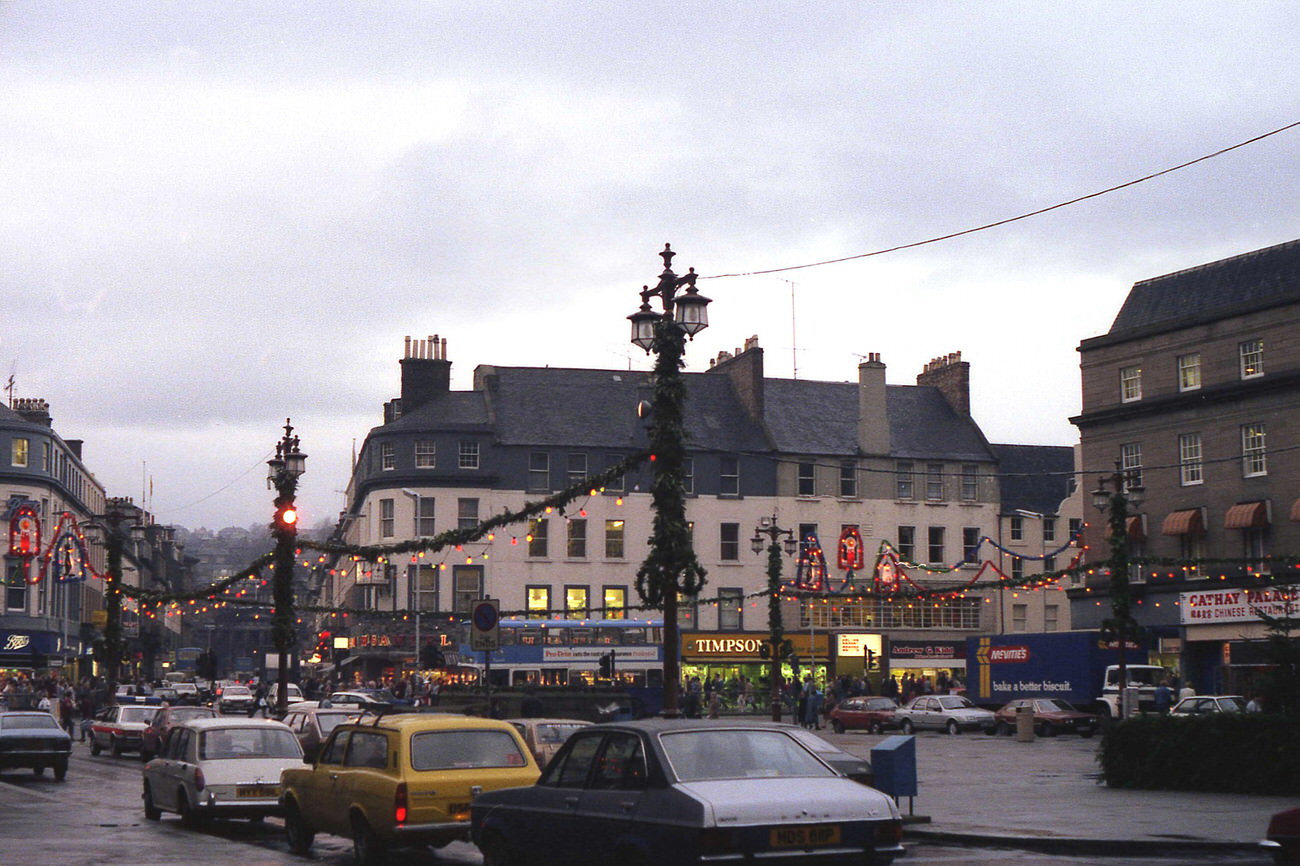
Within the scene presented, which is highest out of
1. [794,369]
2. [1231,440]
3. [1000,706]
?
[794,369]

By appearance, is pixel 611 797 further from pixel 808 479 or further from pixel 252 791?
pixel 808 479

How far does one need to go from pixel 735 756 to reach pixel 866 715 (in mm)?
45097

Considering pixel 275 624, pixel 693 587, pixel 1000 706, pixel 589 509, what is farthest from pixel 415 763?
pixel 589 509

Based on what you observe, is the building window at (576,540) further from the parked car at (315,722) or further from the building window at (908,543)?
the parked car at (315,722)

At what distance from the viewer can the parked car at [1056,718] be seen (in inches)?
1981

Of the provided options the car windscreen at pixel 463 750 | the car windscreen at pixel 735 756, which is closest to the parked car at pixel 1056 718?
the car windscreen at pixel 463 750

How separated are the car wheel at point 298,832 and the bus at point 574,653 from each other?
1720 inches

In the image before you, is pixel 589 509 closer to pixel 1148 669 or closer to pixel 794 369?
pixel 794 369

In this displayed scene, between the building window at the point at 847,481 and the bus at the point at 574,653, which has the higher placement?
the building window at the point at 847,481

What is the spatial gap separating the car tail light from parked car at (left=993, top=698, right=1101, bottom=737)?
37.5 meters

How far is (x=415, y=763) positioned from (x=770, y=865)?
6.27m

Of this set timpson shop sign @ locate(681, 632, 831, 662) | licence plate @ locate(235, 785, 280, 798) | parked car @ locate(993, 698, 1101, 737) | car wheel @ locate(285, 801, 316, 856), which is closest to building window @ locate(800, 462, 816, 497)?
timpson shop sign @ locate(681, 632, 831, 662)

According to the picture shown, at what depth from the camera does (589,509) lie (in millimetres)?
76312

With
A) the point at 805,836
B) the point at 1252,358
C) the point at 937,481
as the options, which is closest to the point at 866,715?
the point at 1252,358
